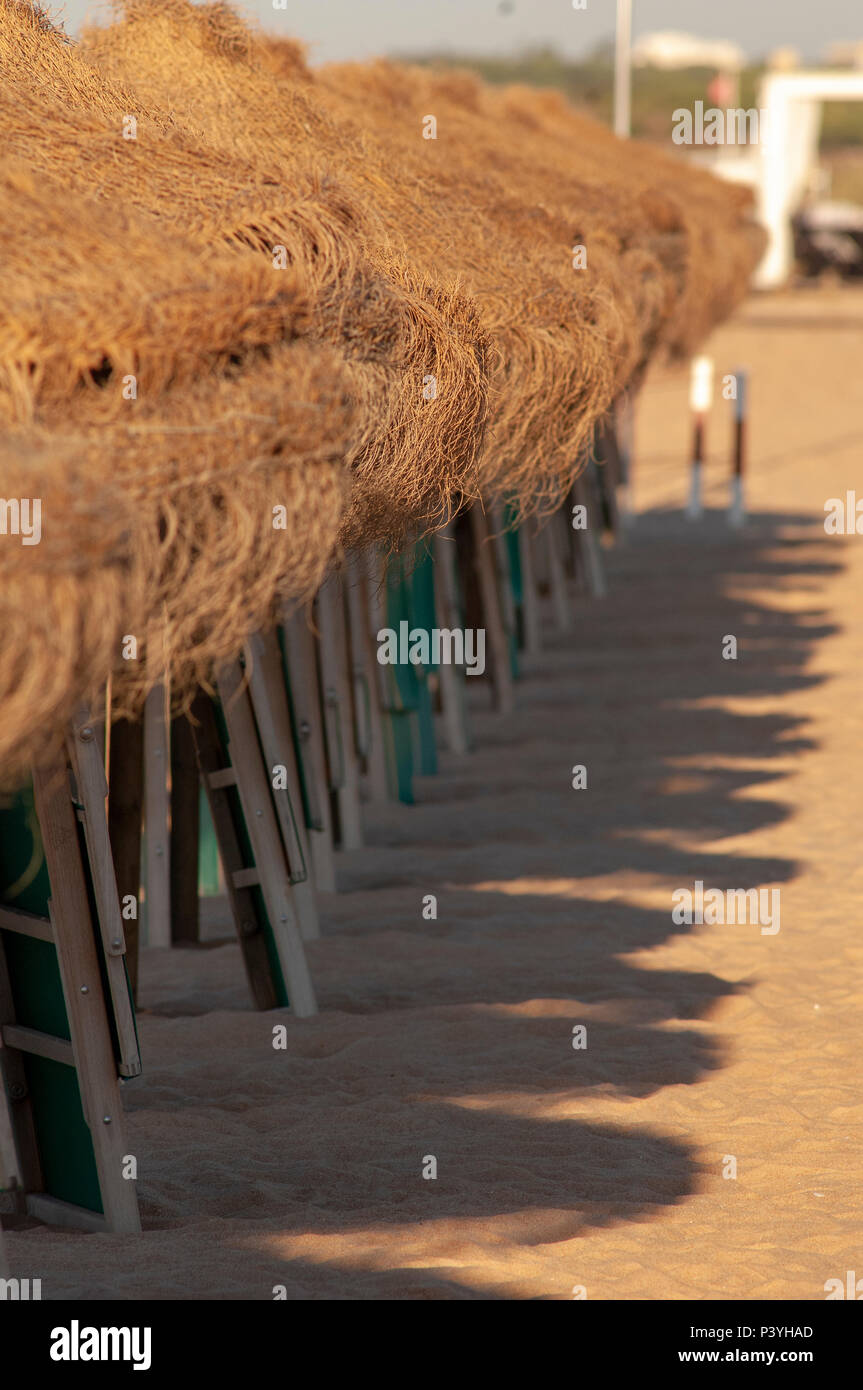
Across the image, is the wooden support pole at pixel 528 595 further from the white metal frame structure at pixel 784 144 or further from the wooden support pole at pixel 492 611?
the white metal frame structure at pixel 784 144

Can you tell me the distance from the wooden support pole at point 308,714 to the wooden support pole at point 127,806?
974 millimetres

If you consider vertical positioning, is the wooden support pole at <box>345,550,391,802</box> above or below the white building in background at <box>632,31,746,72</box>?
Result: below

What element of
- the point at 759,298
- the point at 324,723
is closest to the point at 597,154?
the point at 324,723

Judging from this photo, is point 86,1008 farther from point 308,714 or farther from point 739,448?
point 739,448

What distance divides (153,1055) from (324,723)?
1.64 meters

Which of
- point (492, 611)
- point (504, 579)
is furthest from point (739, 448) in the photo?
point (492, 611)

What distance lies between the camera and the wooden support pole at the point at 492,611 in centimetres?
823

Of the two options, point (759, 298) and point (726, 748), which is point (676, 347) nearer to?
point (726, 748)

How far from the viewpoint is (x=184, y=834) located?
214 inches

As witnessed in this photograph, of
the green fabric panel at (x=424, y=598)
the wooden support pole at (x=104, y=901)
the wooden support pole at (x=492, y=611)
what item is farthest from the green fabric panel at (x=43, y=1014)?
the wooden support pole at (x=492, y=611)

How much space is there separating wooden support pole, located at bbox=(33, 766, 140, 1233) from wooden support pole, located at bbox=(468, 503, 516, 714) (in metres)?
4.56

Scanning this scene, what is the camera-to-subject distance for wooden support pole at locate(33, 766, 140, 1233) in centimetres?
349

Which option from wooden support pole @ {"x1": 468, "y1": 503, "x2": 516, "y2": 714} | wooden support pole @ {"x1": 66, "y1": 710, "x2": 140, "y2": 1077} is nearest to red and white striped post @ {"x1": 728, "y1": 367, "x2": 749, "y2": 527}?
wooden support pole @ {"x1": 468, "y1": 503, "x2": 516, "y2": 714}

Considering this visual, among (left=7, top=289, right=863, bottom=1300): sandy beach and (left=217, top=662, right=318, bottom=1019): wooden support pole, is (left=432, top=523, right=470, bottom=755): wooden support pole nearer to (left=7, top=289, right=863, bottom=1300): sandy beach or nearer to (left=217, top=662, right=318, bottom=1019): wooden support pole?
(left=7, top=289, right=863, bottom=1300): sandy beach
